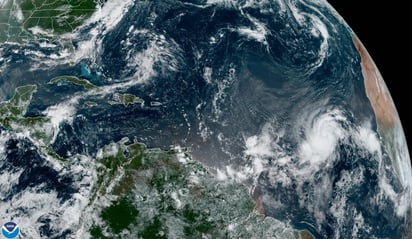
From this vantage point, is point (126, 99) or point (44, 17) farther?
point (44, 17)

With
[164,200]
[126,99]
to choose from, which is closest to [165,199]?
[164,200]

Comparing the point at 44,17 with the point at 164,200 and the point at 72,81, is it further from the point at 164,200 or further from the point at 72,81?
the point at 164,200

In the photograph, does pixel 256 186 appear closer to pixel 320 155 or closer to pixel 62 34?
pixel 320 155

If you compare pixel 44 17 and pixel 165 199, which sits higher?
pixel 44 17

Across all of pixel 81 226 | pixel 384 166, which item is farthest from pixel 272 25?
pixel 81 226

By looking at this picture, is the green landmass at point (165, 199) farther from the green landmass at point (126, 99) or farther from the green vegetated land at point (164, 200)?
the green landmass at point (126, 99)

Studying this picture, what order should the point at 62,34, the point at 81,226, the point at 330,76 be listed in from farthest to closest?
1. the point at 330,76
2. the point at 62,34
3. the point at 81,226
